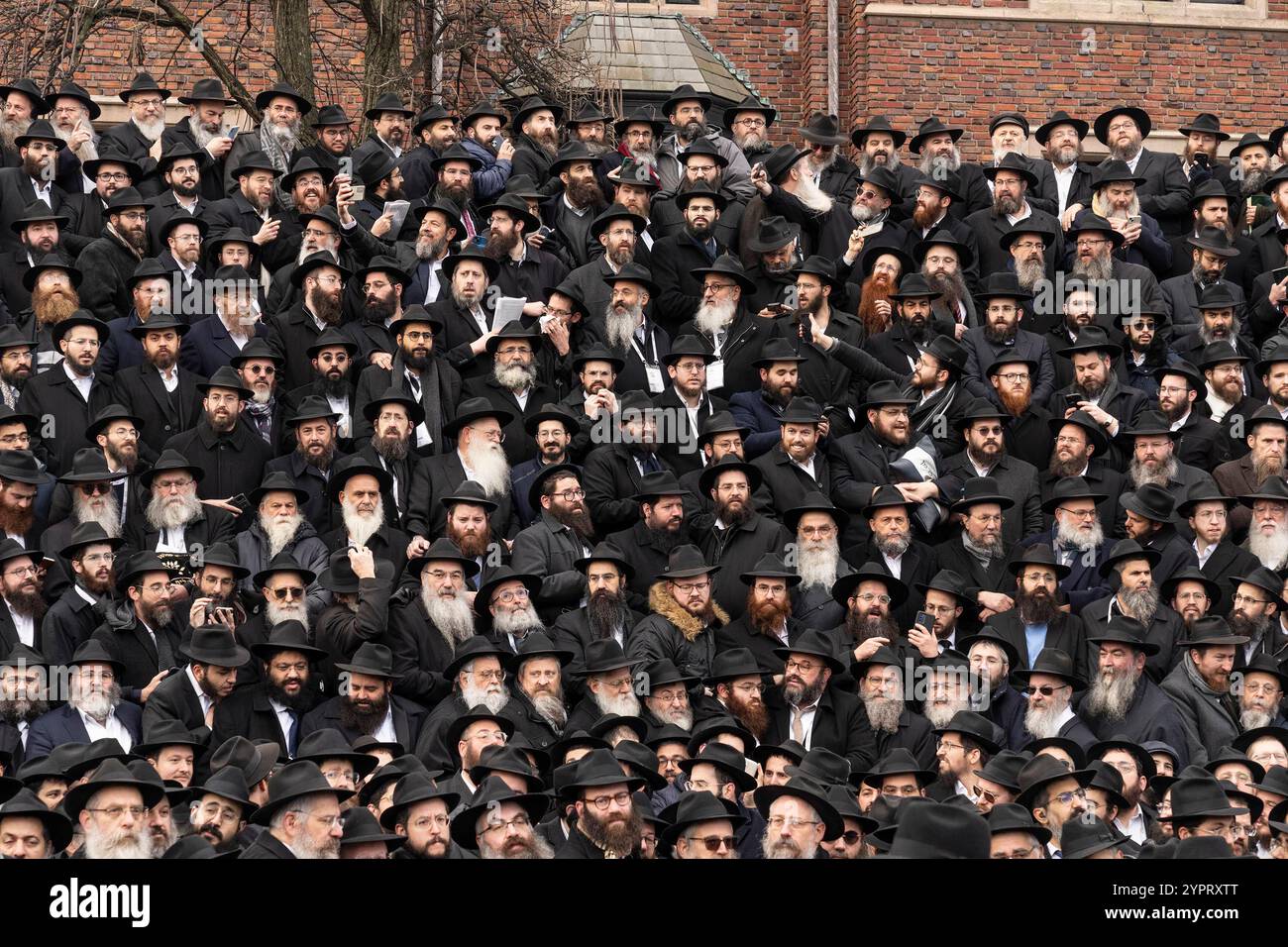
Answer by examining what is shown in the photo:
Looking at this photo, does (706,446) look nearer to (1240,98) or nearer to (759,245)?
(759,245)

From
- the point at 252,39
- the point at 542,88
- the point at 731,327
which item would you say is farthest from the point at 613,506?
the point at 252,39

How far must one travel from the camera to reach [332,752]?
11508mm

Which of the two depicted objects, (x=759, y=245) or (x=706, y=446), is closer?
(x=706, y=446)

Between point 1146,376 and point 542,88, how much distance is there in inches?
259

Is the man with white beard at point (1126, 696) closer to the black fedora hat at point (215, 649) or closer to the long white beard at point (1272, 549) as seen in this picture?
the long white beard at point (1272, 549)

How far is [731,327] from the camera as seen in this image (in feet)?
50.9

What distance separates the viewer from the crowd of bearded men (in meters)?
11.7

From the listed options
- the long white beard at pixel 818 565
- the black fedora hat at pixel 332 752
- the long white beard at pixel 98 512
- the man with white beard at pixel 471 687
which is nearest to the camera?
the black fedora hat at pixel 332 752

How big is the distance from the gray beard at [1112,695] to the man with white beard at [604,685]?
2584 mm

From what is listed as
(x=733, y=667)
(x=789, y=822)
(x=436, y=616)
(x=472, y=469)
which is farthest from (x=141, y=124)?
(x=789, y=822)

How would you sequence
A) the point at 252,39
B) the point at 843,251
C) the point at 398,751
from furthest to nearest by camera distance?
1. the point at 252,39
2. the point at 843,251
3. the point at 398,751

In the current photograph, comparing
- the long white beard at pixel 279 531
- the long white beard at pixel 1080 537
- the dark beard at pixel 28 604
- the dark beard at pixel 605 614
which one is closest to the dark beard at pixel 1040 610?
the long white beard at pixel 1080 537

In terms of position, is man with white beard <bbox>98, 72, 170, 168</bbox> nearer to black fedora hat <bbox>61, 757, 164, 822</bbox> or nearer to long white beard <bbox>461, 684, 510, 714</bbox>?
long white beard <bbox>461, 684, 510, 714</bbox>

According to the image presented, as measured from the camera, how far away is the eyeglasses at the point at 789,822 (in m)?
11.1
